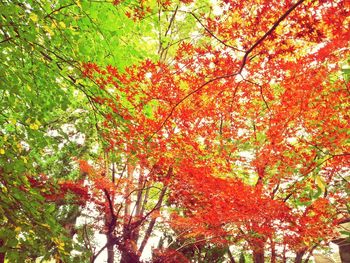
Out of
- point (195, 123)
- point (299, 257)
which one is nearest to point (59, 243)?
point (195, 123)

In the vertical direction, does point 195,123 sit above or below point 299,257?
above

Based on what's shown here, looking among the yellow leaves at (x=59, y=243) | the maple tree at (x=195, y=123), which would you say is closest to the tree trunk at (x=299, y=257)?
the maple tree at (x=195, y=123)

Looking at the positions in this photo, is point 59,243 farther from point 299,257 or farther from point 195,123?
point 299,257

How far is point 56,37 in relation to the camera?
188 inches

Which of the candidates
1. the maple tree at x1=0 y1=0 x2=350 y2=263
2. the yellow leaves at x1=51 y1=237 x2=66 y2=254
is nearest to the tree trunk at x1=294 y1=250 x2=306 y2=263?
the maple tree at x1=0 y1=0 x2=350 y2=263

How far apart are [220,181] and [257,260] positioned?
4.96 metres

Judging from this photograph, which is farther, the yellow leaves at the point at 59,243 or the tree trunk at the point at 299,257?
the tree trunk at the point at 299,257

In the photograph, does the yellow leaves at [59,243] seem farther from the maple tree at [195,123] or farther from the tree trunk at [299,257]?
the tree trunk at [299,257]

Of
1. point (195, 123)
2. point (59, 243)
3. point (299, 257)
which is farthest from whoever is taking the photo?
point (299, 257)

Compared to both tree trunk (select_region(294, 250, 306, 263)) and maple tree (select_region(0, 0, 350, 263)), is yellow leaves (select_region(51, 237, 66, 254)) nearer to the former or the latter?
maple tree (select_region(0, 0, 350, 263))

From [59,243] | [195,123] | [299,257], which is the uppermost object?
[195,123]

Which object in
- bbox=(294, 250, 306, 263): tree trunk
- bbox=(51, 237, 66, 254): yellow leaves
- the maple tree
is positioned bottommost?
bbox=(51, 237, 66, 254): yellow leaves

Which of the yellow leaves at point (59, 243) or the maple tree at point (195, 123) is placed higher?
the maple tree at point (195, 123)

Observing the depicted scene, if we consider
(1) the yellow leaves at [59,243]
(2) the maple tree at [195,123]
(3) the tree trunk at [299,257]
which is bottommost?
(1) the yellow leaves at [59,243]
